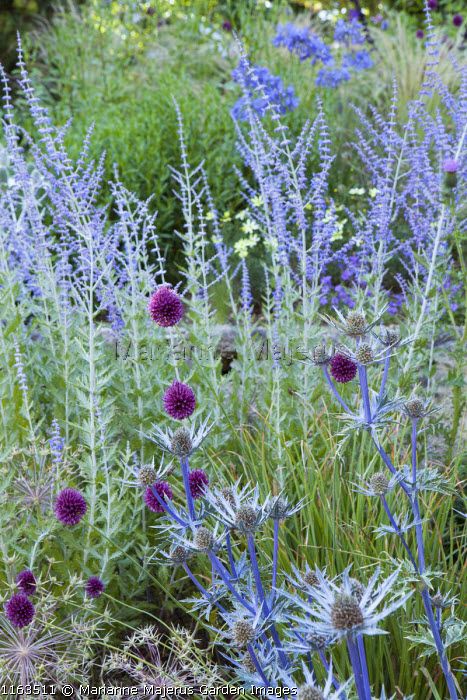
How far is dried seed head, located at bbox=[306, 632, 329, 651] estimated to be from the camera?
136 centimetres

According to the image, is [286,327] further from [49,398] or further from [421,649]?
[421,649]

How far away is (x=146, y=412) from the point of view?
9.37ft

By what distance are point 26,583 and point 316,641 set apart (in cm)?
99

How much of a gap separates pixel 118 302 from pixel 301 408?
2.79 ft

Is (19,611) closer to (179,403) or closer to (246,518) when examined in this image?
(179,403)

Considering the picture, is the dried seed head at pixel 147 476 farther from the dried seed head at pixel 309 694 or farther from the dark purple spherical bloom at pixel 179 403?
the dried seed head at pixel 309 694

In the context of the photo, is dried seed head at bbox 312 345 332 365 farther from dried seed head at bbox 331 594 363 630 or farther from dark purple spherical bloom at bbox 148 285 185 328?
dried seed head at bbox 331 594 363 630

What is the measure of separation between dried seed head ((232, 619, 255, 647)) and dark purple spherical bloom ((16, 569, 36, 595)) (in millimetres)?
838

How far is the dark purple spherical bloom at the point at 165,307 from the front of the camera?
74.6 inches

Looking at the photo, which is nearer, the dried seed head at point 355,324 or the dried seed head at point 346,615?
the dried seed head at point 346,615

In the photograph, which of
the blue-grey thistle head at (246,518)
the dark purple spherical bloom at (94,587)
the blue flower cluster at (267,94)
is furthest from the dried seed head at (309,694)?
the blue flower cluster at (267,94)

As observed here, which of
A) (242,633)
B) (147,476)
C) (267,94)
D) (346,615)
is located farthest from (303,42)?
(346,615)

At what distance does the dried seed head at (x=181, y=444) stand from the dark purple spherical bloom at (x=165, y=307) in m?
0.39

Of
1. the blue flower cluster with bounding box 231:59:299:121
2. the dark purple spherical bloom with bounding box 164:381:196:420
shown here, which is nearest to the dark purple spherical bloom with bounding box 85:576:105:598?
the dark purple spherical bloom with bounding box 164:381:196:420
